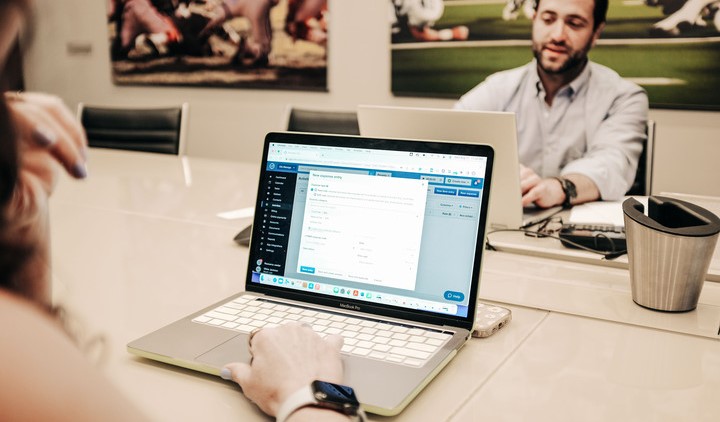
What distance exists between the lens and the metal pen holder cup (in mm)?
1104

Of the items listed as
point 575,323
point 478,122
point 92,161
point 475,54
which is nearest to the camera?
point 575,323

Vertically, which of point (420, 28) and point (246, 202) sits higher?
point (420, 28)

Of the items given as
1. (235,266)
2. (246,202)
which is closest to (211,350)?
(235,266)

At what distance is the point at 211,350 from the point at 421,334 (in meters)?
0.29

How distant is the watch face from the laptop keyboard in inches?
5.9

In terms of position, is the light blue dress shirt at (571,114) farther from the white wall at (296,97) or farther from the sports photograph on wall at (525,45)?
the white wall at (296,97)

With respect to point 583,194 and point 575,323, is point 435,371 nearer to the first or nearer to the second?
point 575,323

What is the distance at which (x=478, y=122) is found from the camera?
4.88 ft

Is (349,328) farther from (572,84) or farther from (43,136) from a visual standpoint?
(572,84)

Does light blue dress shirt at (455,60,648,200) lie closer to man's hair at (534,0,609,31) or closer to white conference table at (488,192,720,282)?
man's hair at (534,0,609,31)

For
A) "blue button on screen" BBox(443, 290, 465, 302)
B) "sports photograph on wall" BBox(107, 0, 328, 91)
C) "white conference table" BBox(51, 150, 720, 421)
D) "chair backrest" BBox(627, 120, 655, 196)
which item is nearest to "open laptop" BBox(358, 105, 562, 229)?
"white conference table" BBox(51, 150, 720, 421)

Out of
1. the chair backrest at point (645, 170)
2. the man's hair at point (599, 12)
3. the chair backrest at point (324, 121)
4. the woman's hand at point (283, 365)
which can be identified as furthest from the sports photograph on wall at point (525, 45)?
the woman's hand at point (283, 365)

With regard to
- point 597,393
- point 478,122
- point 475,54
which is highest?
point 475,54

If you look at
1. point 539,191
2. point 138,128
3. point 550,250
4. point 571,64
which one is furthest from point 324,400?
point 571,64
